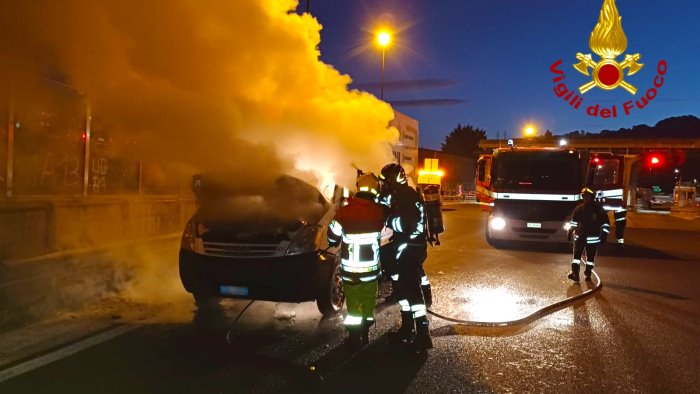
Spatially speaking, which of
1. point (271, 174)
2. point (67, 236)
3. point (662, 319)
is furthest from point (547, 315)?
point (67, 236)

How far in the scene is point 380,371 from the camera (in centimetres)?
468

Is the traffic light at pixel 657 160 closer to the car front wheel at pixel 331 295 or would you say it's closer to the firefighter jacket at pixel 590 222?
the firefighter jacket at pixel 590 222

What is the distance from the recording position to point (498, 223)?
13.6 meters

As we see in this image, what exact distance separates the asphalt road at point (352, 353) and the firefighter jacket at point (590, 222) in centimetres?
118

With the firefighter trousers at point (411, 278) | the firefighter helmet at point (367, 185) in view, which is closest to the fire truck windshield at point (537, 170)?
the firefighter trousers at point (411, 278)

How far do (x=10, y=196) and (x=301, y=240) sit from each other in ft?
16.9

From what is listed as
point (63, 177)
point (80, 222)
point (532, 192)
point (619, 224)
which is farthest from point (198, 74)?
point (619, 224)

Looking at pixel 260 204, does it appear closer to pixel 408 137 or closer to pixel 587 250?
pixel 587 250

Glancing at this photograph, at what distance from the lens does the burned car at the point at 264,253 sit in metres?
6.00

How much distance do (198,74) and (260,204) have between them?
2745 millimetres

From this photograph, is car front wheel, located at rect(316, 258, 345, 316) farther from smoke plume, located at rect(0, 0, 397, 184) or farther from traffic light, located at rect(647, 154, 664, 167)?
traffic light, located at rect(647, 154, 664, 167)

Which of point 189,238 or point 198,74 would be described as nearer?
point 189,238

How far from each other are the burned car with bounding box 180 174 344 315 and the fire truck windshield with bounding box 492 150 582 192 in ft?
26.5

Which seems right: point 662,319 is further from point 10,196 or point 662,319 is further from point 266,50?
point 10,196
